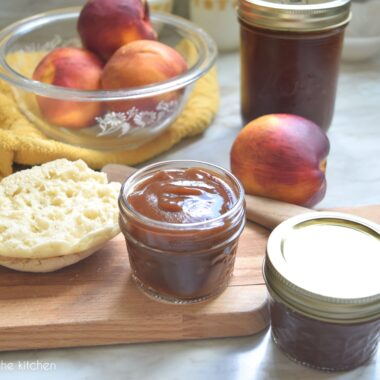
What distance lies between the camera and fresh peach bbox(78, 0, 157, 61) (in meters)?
1.15

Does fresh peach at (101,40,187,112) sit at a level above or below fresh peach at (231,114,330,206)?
above

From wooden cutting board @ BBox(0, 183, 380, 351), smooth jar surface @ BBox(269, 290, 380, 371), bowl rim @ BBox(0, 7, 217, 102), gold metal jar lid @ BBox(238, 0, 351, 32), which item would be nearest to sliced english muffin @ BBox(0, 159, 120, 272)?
wooden cutting board @ BBox(0, 183, 380, 351)

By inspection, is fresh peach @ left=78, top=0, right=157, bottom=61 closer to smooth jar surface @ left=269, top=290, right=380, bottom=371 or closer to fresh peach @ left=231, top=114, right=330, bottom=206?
fresh peach @ left=231, top=114, right=330, bottom=206

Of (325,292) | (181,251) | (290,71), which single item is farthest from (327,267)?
(290,71)

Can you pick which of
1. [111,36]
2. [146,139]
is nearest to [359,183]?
[146,139]

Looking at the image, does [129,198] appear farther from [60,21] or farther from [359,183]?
[60,21]

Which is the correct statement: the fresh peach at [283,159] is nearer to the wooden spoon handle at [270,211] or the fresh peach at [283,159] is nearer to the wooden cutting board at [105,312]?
the wooden spoon handle at [270,211]

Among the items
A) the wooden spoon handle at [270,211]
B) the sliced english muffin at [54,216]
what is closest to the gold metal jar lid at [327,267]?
the wooden spoon handle at [270,211]

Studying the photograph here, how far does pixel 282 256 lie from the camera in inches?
29.7

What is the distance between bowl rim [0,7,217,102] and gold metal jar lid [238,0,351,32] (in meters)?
0.13

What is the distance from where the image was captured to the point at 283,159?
0.97 m

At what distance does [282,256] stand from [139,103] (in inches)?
17.4

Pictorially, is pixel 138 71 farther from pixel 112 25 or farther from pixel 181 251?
pixel 181 251

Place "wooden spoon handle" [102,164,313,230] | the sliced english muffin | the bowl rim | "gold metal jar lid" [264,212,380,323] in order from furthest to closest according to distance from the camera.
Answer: the bowl rim
"wooden spoon handle" [102,164,313,230]
the sliced english muffin
"gold metal jar lid" [264,212,380,323]
